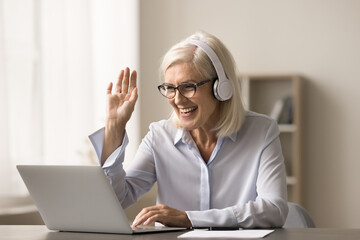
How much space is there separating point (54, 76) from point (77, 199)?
2.66 meters

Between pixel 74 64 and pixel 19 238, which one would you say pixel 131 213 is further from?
pixel 19 238

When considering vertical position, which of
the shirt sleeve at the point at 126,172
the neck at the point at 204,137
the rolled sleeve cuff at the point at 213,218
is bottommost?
the rolled sleeve cuff at the point at 213,218

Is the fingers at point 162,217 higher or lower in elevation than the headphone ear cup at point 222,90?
lower

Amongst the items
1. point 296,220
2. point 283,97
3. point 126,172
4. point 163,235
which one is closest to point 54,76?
point 283,97

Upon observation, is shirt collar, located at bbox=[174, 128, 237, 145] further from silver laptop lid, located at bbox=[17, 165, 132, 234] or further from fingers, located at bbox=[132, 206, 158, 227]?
silver laptop lid, located at bbox=[17, 165, 132, 234]

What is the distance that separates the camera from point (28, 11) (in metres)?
4.03

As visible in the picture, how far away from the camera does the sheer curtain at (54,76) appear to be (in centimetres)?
382

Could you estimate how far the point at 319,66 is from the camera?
5.31m

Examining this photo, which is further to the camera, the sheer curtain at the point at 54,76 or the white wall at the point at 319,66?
the white wall at the point at 319,66

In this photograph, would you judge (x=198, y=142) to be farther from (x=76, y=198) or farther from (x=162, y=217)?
(x=76, y=198)

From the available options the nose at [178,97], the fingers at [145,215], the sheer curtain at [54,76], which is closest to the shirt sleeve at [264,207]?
the fingers at [145,215]

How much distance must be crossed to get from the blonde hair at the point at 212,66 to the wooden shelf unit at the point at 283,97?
9.27ft

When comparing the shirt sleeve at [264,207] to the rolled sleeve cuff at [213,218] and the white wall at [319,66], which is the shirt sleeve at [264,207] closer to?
the rolled sleeve cuff at [213,218]

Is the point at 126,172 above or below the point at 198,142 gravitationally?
below
